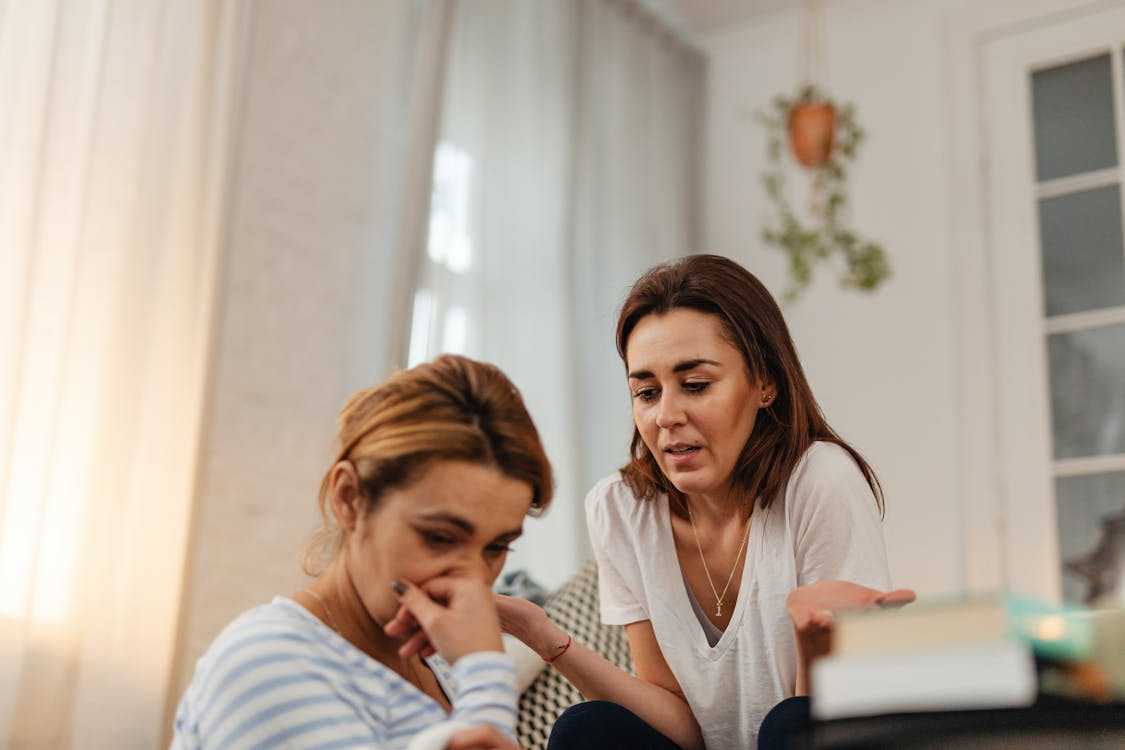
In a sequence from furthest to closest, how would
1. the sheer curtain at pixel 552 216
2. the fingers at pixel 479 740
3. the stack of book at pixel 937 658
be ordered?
the sheer curtain at pixel 552 216, the fingers at pixel 479 740, the stack of book at pixel 937 658

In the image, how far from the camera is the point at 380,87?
2.97 meters

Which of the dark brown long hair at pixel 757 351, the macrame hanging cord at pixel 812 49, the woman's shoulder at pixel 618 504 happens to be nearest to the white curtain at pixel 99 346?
the woman's shoulder at pixel 618 504

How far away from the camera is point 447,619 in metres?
0.96

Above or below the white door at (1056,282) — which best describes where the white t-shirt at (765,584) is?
below

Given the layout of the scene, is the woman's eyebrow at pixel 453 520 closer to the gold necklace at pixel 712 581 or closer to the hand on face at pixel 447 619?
the hand on face at pixel 447 619

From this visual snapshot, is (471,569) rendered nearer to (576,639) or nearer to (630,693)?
(630,693)

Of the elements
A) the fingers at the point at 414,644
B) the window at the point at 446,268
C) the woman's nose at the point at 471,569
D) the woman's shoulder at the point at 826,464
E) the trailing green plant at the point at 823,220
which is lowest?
the fingers at the point at 414,644

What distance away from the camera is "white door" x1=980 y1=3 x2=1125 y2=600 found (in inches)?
131

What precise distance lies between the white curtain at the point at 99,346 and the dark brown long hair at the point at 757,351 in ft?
3.29

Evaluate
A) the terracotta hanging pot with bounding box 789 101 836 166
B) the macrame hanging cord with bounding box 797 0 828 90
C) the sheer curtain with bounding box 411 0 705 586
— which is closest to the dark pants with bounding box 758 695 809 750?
the sheer curtain with bounding box 411 0 705 586

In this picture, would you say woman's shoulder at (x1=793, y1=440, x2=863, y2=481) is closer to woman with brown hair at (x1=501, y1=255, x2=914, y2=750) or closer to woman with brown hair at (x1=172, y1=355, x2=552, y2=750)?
woman with brown hair at (x1=501, y1=255, x2=914, y2=750)

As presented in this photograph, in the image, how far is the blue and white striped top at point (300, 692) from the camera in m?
0.90

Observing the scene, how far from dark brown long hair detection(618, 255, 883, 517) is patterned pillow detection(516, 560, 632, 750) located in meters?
0.42

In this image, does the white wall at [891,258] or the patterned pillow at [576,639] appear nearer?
the patterned pillow at [576,639]
